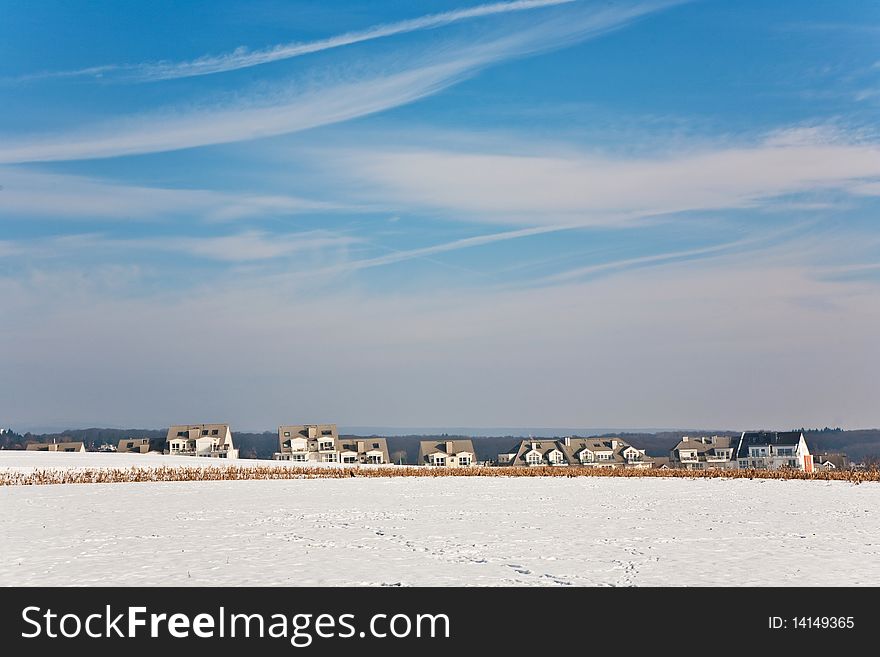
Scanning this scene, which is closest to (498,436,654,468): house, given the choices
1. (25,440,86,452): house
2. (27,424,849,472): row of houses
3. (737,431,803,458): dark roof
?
(27,424,849,472): row of houses

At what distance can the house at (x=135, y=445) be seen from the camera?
432 ft

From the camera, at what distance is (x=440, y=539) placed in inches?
854

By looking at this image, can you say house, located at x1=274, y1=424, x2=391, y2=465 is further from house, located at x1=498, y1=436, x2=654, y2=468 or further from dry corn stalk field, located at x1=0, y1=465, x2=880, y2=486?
dry corn stalk field, located at x1=0, y1=465, x2=880, y2=486

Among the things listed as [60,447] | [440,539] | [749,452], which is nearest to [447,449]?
[749,452]

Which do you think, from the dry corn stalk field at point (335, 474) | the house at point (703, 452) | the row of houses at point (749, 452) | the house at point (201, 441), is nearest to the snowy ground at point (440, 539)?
the dry corn stalk field at point (335, 474)

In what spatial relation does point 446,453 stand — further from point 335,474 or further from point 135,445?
point 335,474

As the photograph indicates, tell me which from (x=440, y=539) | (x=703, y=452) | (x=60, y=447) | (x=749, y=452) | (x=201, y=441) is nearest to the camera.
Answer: (x=440, y=539)

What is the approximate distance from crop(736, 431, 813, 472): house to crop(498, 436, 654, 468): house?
15943 millimetres

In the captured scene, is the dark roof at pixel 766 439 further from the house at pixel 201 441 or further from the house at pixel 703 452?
the house at pixel 201 441

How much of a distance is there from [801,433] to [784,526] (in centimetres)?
10107

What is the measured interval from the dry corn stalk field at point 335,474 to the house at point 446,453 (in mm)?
68085

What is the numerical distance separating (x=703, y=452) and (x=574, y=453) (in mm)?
20165
